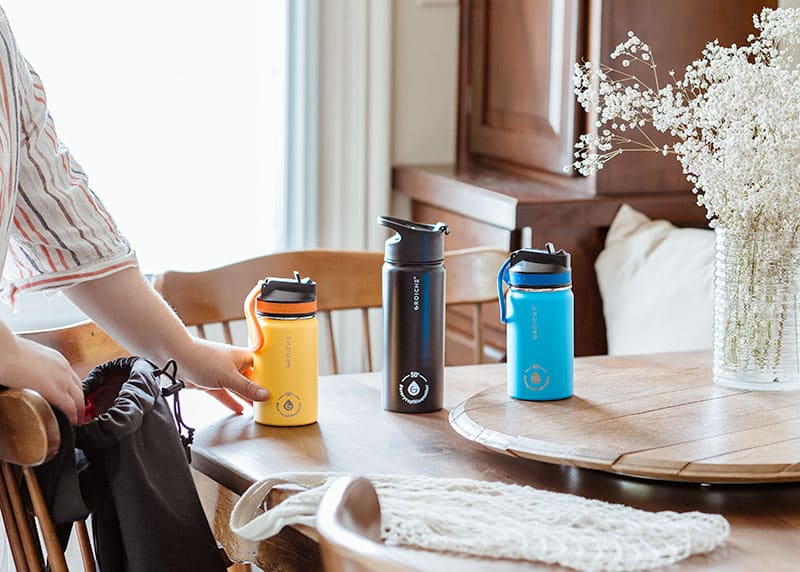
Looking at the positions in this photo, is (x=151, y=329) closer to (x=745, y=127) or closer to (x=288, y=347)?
(x=288, y=347)

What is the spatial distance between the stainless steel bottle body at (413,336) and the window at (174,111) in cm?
142

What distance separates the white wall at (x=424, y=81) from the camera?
2980 millimetres

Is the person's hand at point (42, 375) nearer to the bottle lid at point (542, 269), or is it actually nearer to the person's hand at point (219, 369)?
the person's hand at point (219, 369)

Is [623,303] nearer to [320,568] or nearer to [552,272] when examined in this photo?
[552,272]

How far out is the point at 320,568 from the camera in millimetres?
1069

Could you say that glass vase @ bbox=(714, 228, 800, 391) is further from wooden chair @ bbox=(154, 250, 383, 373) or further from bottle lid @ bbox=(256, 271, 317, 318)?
wooden chair @ bbox=(154, 250, 383, 373)

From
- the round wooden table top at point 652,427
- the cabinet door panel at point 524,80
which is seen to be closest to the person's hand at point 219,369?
the round wooden table top at point 652,427

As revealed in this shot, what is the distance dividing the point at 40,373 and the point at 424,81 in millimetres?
2048

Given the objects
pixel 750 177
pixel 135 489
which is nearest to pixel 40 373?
pixel 135 489

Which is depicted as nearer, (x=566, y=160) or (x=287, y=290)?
(x=287, y=290)

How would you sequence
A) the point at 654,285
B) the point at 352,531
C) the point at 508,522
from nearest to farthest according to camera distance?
the point at 352,531 < the point at 508,522 < the point at 654,285

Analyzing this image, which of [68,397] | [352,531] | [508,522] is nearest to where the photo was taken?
[352,531]

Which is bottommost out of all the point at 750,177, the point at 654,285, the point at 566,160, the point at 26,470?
the point at 654,285

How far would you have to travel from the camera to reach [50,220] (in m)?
1.36
